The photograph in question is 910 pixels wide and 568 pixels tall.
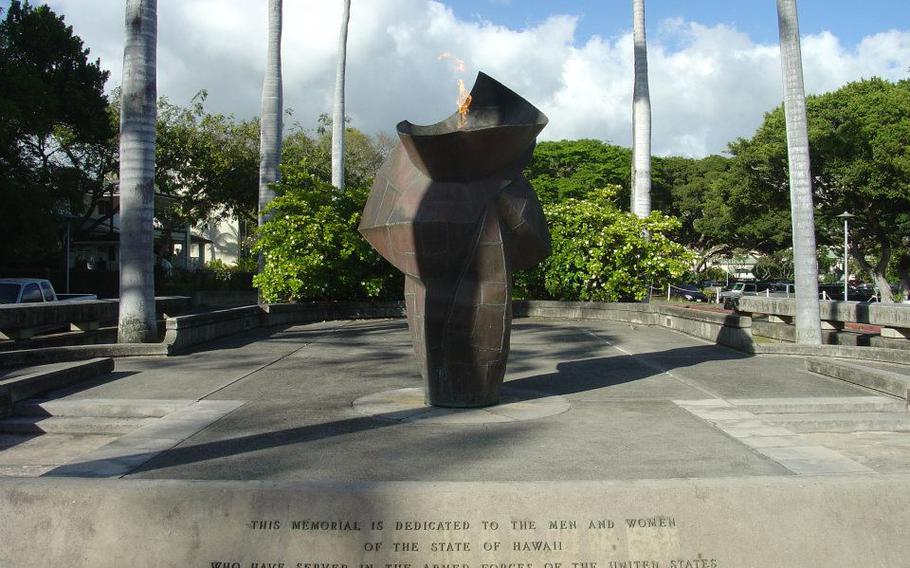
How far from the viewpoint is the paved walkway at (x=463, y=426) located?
6199 mm

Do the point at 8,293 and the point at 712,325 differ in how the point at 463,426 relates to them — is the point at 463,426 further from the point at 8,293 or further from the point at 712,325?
A: the point at 8,293

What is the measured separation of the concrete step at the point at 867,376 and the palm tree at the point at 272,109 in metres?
15.0

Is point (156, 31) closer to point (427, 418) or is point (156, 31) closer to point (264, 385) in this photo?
point (264, 385)

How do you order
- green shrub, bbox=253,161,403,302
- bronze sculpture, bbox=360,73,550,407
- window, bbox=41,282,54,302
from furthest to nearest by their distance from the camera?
green shrub, bbox=253,161,403,302 < window, bbox=41,282,54,302 < bronze sculpture, bbox=360,73,550,407

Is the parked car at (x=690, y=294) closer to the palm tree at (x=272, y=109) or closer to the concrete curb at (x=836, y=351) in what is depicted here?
the palm tree at (x=272, y=109)

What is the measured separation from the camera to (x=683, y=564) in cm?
439

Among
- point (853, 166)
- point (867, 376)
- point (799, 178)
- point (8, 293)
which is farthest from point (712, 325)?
point (853, 166)

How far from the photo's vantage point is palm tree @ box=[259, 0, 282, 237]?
70.6ft

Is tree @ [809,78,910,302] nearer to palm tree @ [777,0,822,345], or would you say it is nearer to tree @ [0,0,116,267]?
palm tree @ [777,0,822,345]

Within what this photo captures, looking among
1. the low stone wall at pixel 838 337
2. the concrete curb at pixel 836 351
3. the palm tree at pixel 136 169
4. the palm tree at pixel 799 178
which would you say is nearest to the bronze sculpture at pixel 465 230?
the concrete curb at pixel 836 351

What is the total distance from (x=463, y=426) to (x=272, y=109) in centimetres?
1612

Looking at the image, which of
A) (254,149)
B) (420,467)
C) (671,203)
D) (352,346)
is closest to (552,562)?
(420,467)

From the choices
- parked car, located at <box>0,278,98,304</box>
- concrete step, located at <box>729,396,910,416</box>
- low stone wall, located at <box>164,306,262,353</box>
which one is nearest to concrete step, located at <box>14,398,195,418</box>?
low stone wall, located at <box>164,306,262,353</box>

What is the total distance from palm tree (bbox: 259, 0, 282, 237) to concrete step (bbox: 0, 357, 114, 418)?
11.1m
